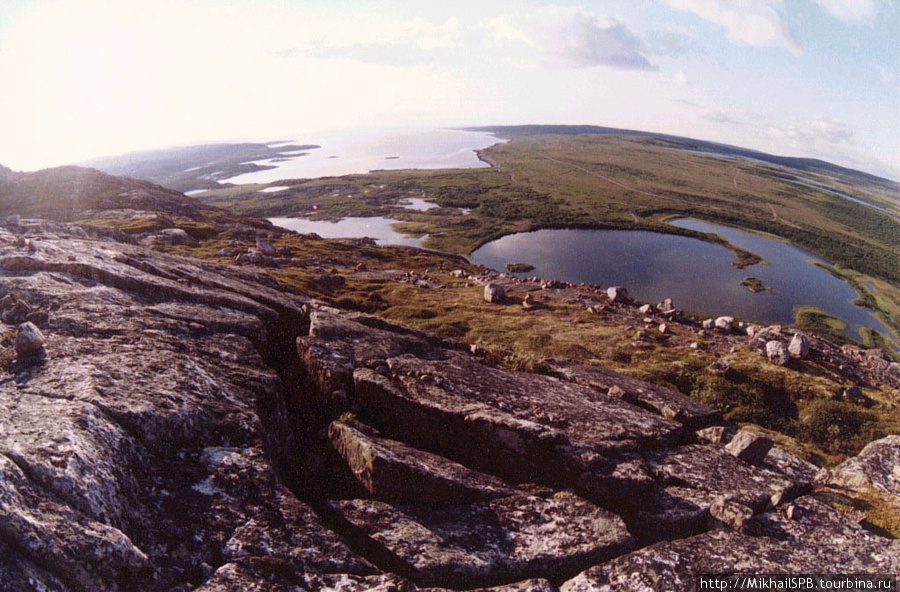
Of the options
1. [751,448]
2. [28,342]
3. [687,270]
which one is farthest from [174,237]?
[687,270]

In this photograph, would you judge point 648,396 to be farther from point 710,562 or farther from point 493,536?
point 493,536

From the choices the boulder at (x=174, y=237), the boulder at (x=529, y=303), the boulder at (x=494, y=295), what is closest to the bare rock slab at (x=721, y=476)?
the boulder at (x=529, y=303)

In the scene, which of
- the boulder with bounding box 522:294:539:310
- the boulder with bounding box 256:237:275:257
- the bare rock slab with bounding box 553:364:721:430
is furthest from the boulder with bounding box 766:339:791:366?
the boulder with bounding box 256:237:275:257

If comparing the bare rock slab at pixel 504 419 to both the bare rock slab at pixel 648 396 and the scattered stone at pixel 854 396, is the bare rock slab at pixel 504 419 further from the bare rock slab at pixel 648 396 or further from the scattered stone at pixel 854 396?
the scattered stone at pixel 854 396

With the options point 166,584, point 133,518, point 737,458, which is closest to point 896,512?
point 737,458

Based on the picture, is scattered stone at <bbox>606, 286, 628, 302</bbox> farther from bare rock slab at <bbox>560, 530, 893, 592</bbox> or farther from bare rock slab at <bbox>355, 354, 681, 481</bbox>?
bare rock slab at <bbox>560, 530, 893, 592</bbox>

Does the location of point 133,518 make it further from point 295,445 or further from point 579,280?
point 579,280
